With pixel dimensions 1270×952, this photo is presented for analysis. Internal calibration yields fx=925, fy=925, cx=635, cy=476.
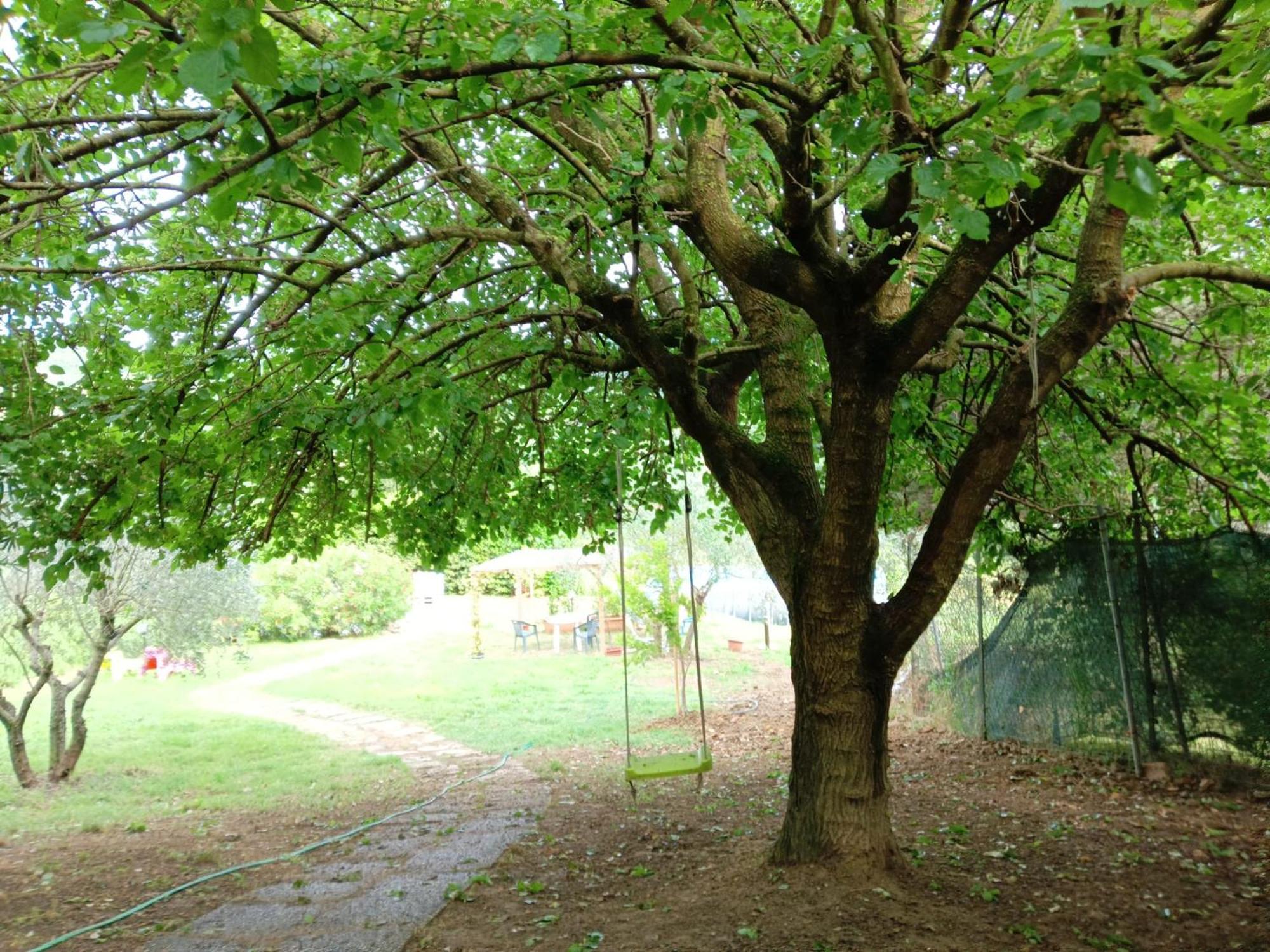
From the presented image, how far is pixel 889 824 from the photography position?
15.2ft

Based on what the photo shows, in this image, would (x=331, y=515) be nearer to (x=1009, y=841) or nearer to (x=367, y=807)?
(x=367, y=807)

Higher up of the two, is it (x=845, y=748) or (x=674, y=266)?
(x=674, y=266)

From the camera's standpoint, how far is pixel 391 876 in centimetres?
579

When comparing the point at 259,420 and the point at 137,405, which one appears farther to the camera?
the point at 259,420

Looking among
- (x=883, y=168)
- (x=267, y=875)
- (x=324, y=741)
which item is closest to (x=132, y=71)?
(x=883, y=168)

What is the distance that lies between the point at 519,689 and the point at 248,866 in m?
9.86

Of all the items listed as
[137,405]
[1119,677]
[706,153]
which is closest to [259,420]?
[137,405]

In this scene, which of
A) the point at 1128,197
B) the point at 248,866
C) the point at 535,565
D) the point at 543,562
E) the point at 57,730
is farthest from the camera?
the point at 543,562

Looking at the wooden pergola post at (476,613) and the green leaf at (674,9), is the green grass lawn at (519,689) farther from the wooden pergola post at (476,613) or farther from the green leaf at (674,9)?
the green leaf at (674,9)

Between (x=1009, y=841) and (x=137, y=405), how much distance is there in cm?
540

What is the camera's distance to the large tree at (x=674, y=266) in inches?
115

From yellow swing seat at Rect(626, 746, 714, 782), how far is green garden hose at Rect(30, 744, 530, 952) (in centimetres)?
257

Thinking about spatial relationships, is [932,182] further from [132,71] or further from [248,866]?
[248,866]

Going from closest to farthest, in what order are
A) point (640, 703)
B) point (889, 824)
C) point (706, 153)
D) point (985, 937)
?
point (985, 937), point (889, 824), point (706, 153), point (640, 703)
